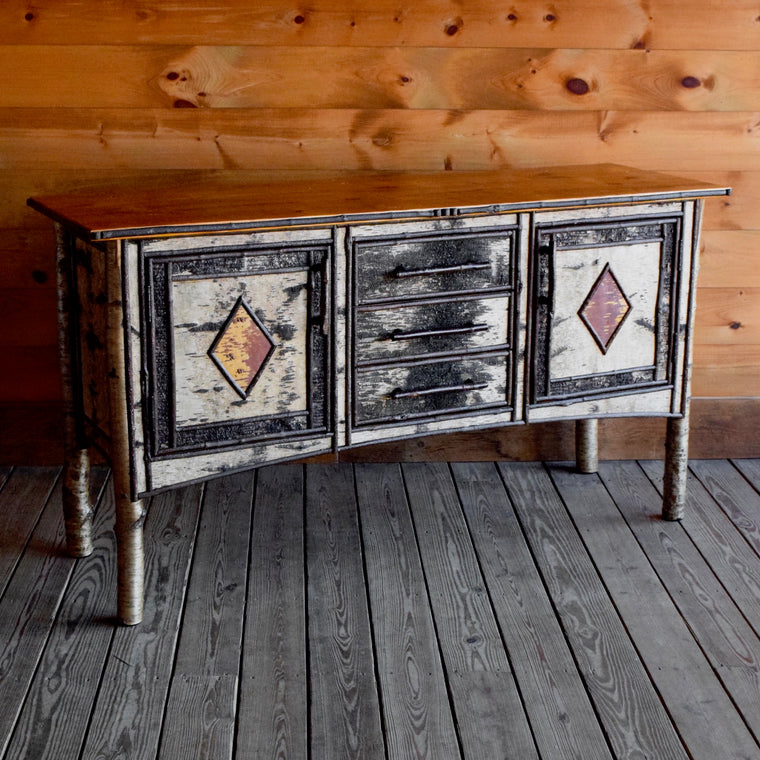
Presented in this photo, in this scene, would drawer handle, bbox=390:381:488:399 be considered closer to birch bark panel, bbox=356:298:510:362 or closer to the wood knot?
birch bark panel, bbox=356:298:510:362

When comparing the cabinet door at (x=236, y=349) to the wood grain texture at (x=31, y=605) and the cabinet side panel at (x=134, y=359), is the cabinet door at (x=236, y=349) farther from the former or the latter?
the wood grain texture at (x=31, y=605)

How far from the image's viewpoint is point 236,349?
2230 mm

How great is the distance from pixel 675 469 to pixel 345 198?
1141mm

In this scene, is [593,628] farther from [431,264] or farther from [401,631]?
[431,264]

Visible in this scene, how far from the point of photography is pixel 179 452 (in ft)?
7.37

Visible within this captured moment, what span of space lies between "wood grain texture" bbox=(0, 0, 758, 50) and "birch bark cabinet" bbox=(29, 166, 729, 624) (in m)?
0.43

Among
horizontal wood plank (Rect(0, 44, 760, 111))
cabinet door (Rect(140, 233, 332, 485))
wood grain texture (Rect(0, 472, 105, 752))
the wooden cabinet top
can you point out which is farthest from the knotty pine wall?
cabinet door (Rect(140, 233, 332, 485))

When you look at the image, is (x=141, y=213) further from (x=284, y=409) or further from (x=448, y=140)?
(x=448, y=140)

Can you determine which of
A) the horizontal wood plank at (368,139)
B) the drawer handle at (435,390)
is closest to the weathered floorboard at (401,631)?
the drawer handle at (435,390)

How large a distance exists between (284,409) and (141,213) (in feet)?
1.70

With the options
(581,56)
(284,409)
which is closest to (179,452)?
(284,409)

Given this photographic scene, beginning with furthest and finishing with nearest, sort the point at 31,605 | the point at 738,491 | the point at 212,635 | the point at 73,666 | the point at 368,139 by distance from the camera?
1. the point at 738,491
2. the point at 368,139
3. the point at 31,605
4. the point at 212,635
5. the point at 73,666

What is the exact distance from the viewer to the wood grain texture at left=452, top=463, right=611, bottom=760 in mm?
1941

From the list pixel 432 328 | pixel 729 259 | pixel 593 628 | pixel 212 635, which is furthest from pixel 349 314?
pixel 729 259
